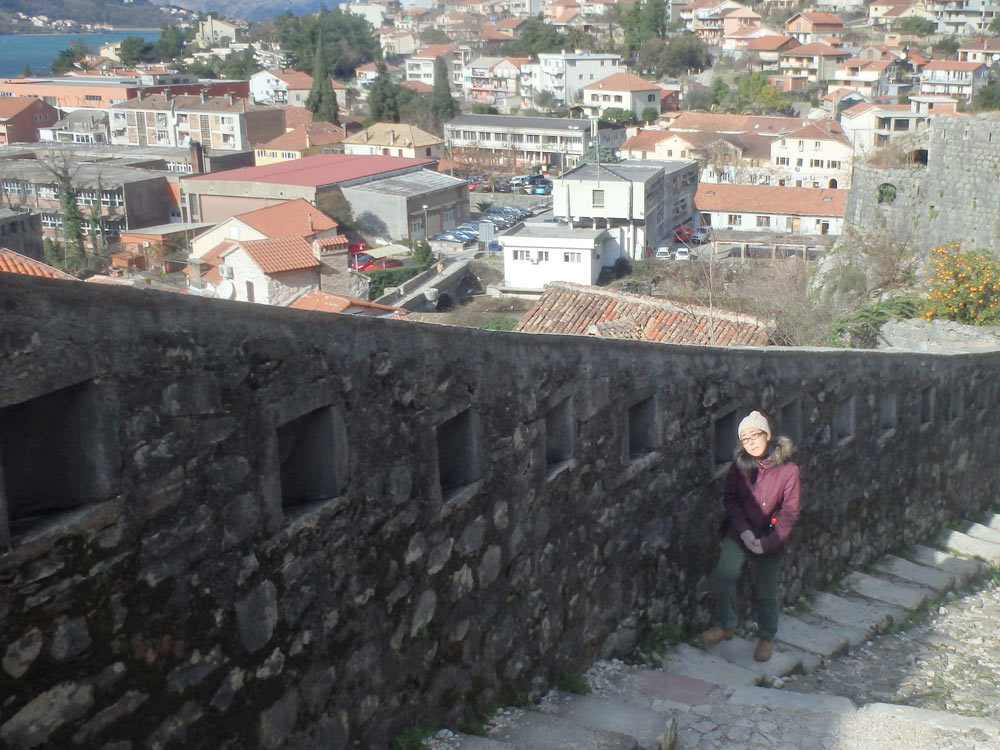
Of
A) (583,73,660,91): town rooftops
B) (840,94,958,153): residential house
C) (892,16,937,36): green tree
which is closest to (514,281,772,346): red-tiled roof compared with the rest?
(840,94,958,153): residential house

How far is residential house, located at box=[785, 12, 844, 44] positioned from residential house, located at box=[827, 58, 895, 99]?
70.2 feet

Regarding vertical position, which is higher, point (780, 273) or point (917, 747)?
point (917, 747)

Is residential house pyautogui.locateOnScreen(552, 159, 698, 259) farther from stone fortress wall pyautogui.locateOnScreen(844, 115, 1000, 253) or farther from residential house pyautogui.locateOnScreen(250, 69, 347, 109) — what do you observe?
residential house pyautogui.locateOnScreen(250, 69, 347, 109)

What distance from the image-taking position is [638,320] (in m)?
18.3

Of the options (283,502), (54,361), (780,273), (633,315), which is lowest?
(780,273)

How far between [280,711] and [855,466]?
6.90 metres

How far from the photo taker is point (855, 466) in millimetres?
10008

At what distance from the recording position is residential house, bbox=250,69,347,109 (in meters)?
120

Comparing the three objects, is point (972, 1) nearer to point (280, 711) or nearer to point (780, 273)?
point (780, 273)

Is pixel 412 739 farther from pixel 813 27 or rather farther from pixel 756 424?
pixel 813 27

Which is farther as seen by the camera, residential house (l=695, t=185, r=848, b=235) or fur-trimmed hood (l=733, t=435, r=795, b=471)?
residential house (l=695, t=185, r=848, b=235)

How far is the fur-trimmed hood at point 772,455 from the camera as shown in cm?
669

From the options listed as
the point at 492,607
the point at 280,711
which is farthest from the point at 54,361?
the point at 492,607

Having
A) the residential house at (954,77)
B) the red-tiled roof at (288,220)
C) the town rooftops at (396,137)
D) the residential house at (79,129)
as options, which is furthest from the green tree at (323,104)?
the residential house at (954,77)
